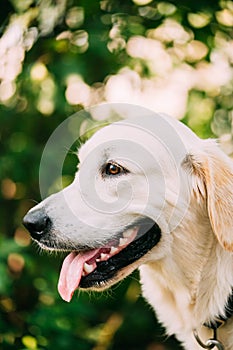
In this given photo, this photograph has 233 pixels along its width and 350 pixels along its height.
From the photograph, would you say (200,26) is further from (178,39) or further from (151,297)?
(151,297)

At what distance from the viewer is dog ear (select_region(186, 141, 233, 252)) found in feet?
8.12

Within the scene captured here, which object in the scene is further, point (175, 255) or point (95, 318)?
point (95, 318)

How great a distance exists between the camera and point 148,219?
2.66 metres

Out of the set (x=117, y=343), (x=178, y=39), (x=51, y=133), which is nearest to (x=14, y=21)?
(x=51, y=133)

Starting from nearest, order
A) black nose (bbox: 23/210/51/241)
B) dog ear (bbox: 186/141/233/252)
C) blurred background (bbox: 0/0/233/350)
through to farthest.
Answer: dog ear (bbox: 186/141/233/252) → black nose (bbox: 23/210/51/241) → blurred background (bbox: 0/0/233/350)

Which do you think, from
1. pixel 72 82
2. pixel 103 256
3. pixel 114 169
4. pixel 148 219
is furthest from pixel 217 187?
pixel 72 82

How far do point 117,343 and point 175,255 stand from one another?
7.48ft

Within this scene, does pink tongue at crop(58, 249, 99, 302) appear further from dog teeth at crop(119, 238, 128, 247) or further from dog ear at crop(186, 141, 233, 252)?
dog ear at crop(186, 141, 233, 252)

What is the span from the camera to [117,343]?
4809mm

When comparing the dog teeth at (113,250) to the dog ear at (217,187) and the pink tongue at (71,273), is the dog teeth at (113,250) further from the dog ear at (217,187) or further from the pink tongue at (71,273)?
the dog ear at (217,187)

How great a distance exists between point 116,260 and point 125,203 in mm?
233

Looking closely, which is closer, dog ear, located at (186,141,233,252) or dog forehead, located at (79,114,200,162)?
dog ear, located at (186,141,233,252)

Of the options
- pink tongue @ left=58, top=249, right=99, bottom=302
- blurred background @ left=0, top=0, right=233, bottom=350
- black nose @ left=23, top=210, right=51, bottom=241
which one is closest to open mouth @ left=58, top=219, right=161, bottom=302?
pink tongue @ left=58, top=249, right=99, bottom=302

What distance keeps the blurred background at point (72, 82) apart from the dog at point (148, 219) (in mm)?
1118
